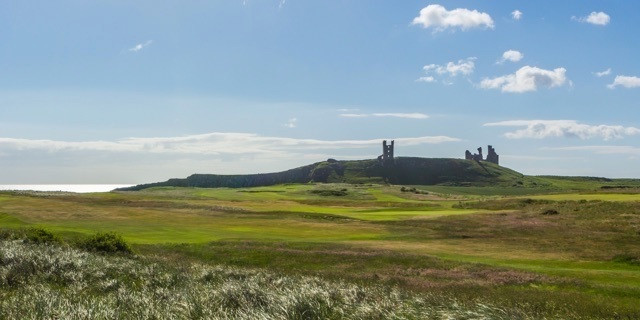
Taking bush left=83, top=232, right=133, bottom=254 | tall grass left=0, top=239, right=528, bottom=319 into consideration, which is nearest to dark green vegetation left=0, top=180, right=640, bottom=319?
bush left=83, top=232, right=133, bottom=254

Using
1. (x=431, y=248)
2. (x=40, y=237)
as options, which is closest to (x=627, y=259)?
(x=431, y=248)

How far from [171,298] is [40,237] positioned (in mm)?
25968

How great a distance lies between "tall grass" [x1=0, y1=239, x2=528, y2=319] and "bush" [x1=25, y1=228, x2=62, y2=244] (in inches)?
455

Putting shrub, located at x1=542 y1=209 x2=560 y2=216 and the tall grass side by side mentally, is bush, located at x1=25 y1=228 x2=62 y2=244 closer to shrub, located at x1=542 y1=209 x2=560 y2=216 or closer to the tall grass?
the tall grass

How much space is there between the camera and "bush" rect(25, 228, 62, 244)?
37.8 metres

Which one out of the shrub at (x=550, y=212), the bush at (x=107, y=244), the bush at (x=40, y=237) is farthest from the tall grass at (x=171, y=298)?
the shrub at (x=550, y=212)

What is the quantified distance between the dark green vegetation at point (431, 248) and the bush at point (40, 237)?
1956 mm

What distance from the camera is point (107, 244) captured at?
119 ft

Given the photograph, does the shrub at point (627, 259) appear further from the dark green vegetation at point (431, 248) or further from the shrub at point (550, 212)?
the shrub at point (550, 212)

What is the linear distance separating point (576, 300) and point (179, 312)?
16803 millimetres

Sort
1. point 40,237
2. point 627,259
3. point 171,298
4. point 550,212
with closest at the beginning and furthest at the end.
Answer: point 171,298 < point 627,259 < point 40,237 < point 550,212

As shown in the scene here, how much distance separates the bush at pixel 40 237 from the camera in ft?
124

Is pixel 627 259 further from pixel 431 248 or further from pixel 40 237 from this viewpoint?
pixel 40 237

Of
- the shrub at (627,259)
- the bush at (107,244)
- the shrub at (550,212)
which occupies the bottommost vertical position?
the shrub at (627,259)
